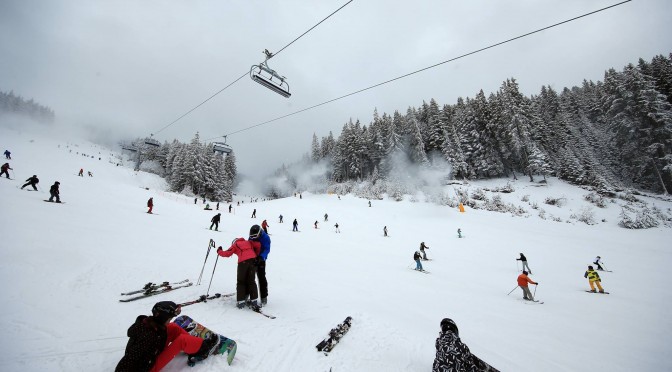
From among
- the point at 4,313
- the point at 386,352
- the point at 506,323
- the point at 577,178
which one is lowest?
the point at 506,323

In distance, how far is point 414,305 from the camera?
801 centimetres

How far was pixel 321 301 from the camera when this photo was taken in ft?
23.0

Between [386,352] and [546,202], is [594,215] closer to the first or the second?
[546,202]

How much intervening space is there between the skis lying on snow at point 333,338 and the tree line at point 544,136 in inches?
1868

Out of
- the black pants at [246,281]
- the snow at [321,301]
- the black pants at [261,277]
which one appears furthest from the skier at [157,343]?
the black pants at [261,277]

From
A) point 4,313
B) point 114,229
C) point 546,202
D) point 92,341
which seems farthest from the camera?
point 546,202

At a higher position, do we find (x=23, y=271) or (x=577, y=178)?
(x=577, y=178)

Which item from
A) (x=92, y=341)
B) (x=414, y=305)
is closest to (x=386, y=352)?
(x=414, y=305)

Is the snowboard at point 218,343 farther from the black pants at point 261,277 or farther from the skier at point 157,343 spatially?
the black pants at point 261,277

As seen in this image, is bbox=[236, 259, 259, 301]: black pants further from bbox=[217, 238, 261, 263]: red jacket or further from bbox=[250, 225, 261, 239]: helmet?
bbox=[250, 225, 261, 239]: helmet

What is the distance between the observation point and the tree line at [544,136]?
1431 inches

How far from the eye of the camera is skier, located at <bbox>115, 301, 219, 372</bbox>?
9.95ft

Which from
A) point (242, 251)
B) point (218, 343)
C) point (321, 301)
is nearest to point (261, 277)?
point (242, 251)

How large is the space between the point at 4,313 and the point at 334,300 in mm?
6552
